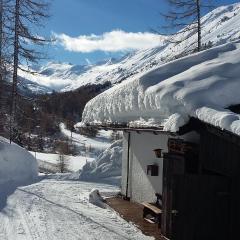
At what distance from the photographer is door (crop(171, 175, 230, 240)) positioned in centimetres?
877

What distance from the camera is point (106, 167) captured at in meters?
20.3

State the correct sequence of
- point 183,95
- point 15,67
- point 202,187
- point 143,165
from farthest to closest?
point 15,67 < point 143,165 < point 202,187 < point 183,95

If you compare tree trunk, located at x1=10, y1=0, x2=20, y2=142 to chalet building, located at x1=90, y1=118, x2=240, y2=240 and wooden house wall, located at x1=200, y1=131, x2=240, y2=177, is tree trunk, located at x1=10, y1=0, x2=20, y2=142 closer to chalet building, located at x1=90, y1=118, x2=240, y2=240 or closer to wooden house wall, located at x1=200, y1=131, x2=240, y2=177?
chalet building, located at x1=90, y1=118, x2=240, y2=240

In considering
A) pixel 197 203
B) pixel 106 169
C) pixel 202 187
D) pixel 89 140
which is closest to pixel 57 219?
pixel 197 203

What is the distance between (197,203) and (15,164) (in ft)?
38.8

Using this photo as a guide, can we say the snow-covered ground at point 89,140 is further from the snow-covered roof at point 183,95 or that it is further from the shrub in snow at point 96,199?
the snow-covered roof at point 183,95

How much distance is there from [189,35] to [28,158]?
1011 centimetres

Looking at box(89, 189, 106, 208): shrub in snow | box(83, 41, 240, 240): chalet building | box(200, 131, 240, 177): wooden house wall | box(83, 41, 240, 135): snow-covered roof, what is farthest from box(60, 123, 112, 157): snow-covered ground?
box(200, 131, 240, 177): wooden house wall

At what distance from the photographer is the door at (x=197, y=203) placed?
8766 mm

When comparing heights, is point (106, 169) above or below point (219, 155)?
below

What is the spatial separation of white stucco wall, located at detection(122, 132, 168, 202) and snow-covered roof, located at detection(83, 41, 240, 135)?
907 mm

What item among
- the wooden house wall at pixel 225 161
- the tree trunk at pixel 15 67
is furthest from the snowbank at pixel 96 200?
the tree trunk at pixel 15 67

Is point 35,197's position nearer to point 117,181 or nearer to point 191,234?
point 117,181

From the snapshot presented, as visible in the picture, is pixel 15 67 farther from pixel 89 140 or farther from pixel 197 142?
pixel 89 140
